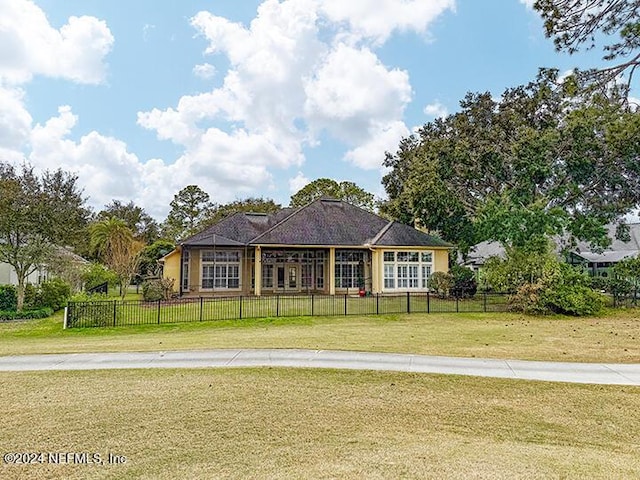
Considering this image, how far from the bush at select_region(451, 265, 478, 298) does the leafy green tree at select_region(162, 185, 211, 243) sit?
134 ft

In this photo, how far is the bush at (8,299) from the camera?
73.4 feet

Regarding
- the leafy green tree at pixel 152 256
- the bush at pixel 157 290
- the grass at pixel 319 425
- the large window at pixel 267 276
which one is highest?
the leafy green tree at pixel 152 256

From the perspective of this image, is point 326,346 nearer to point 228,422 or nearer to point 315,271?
point 228,422

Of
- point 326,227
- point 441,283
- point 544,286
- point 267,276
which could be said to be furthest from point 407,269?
point 544,286

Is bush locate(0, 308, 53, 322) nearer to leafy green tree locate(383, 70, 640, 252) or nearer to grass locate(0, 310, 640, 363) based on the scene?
grass locate(0, 310, 640, 363)

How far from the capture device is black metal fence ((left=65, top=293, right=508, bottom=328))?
16.4 m

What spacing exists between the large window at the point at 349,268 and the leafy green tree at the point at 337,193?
80.7 ft

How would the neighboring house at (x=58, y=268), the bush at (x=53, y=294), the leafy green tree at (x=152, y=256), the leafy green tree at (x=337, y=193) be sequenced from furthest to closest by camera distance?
the leafy green tree at (x=337, y=193)
the leafy green tree at (x=152, y=256)
the neighboring house at (x=58, y=268)
the bush at (x=53, y=294)

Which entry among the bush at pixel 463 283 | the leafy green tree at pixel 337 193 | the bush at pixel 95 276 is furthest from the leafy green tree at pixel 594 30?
the leafy green tree at pixel 337 193

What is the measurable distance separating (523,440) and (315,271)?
24.8m

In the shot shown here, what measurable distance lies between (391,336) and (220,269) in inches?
712

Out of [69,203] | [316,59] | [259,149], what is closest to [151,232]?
[259,149]

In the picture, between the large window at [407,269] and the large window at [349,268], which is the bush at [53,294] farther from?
the large window at [407,269]

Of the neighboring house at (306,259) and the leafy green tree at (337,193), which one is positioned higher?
the leafy green tree at (337,193)
